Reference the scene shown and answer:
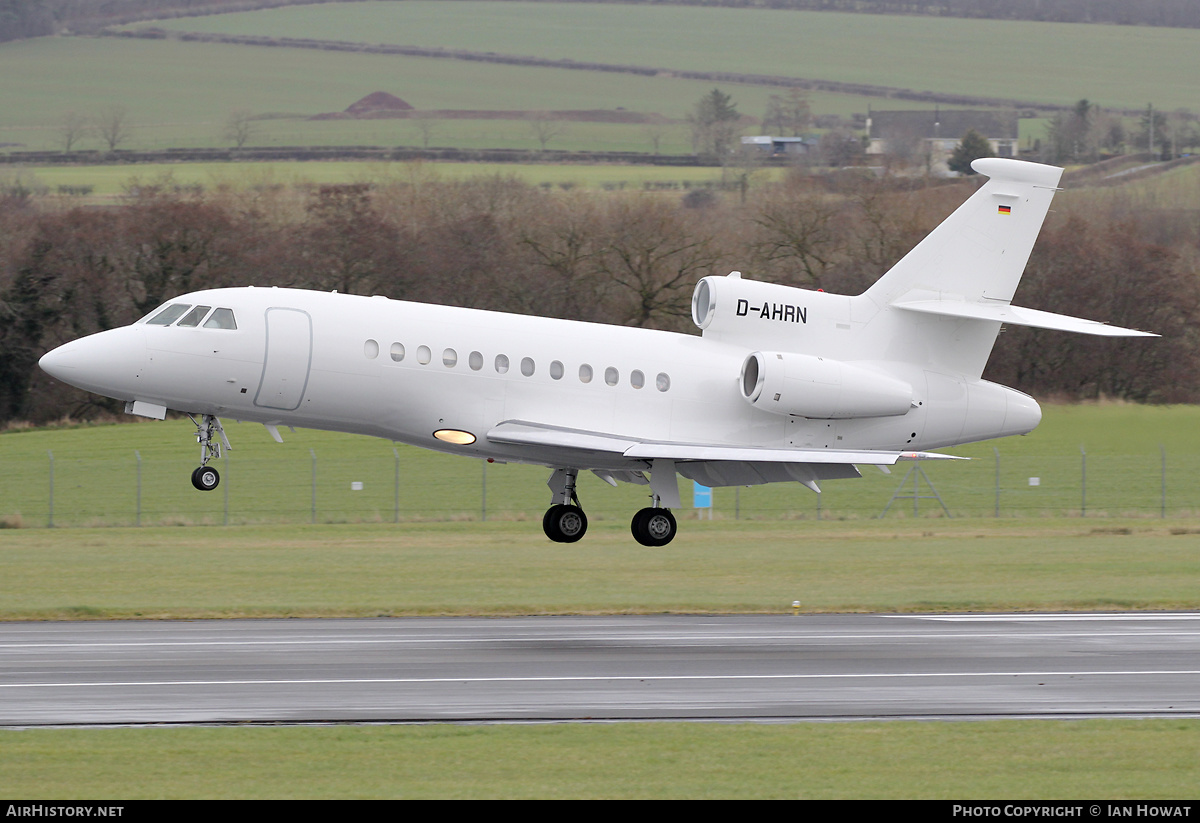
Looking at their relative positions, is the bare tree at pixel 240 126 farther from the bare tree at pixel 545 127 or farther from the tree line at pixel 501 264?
the tree line at pixel 501 264

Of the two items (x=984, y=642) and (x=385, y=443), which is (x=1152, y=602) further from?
(x=385, y=443)

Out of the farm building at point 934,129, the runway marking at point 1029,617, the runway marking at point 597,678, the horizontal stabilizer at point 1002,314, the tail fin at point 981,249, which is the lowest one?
the runway marking at point 597,678

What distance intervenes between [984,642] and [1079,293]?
4961 cm

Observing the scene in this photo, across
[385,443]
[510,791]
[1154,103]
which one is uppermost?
[1154,103]

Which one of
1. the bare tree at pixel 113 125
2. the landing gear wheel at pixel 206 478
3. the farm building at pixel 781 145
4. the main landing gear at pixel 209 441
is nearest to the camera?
the landing gear wheel at pixel 206 478

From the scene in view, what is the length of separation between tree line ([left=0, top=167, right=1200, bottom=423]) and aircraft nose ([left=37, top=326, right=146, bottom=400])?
151 feet

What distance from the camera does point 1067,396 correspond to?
197ft

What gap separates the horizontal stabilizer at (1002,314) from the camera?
98.7 ft

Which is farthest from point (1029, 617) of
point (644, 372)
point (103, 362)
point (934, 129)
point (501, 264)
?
point (934, 129)

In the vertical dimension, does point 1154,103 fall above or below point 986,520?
above

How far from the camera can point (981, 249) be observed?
106 feet

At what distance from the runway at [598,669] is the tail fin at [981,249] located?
267 inches

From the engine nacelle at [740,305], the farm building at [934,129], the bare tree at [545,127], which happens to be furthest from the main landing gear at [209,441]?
the farm building at [934,129]

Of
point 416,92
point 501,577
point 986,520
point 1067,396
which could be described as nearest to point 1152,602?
point 501,577
